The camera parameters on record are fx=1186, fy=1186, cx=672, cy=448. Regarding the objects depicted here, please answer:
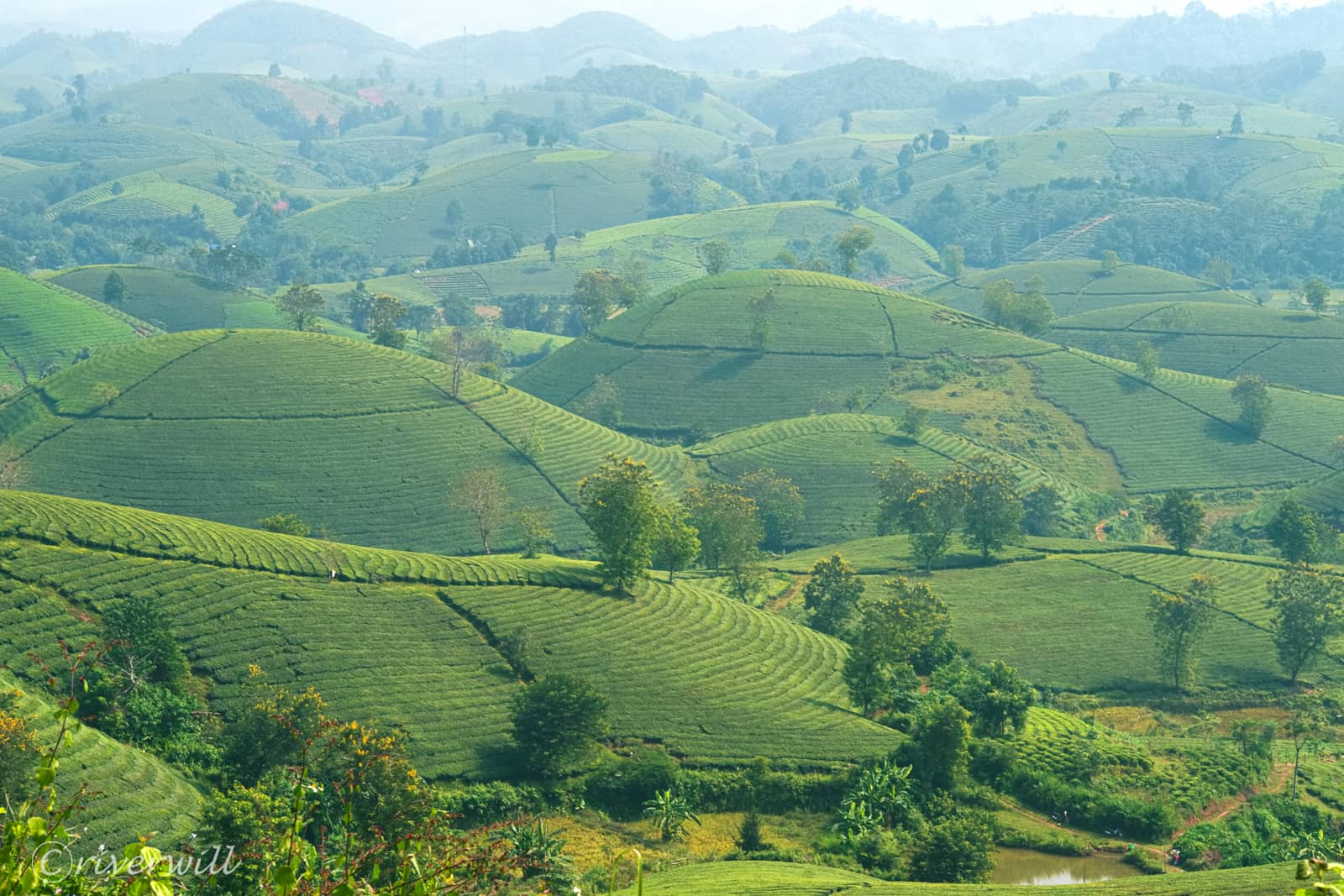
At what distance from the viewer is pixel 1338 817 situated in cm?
6538

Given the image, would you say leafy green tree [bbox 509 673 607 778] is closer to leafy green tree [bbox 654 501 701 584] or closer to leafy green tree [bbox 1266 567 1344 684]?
leafy green tree [bbox 654 501 701 584]

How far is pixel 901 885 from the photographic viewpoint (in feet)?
180

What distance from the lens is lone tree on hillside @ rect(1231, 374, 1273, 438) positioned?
481ft

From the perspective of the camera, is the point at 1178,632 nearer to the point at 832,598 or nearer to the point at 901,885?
the point at 832,598

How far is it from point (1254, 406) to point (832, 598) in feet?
264

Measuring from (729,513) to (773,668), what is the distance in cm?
2683

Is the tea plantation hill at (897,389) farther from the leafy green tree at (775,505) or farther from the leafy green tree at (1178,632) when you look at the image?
the leafy green tree at (1178,632)

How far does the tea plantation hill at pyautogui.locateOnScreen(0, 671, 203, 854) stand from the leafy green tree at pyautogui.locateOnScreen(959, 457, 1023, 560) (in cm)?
7176

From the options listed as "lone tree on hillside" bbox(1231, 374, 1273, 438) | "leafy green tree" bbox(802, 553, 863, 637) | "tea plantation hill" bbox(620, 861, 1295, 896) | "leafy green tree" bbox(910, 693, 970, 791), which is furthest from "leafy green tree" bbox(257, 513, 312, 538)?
"lone tree on hillside" bbox(1231, 374, 1273, 438)

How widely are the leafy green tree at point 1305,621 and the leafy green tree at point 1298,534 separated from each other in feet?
58.8

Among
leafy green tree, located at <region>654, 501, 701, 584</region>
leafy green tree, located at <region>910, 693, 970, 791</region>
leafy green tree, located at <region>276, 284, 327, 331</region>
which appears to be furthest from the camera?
leafy green tree, located at <region>276, 284, 327, 331</region>

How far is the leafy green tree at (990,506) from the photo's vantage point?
10719 cm

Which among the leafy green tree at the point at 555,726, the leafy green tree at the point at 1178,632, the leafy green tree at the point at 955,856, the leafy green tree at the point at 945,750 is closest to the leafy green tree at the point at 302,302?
the leafy green tree at the point at 555,726

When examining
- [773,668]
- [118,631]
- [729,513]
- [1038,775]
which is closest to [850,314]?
[729,513]
